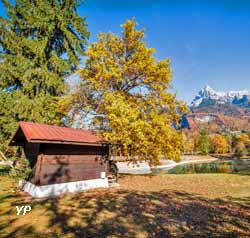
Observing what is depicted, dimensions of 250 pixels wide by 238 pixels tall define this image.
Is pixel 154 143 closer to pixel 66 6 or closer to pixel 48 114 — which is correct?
pixel 48 114

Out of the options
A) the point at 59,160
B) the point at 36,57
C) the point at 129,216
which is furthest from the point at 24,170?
the point at 36,57

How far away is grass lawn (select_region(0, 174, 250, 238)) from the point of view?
18.5 ft

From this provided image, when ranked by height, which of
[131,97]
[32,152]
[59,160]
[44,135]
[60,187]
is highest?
[131,97]

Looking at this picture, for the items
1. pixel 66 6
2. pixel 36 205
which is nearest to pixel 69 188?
pixel 36 205

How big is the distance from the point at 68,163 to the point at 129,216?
5.51 m

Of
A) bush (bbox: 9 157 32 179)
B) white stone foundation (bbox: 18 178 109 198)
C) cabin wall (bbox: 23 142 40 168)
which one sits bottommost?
white stone foundation (bbox: 18 178 109 198)

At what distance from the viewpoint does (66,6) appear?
2036cm

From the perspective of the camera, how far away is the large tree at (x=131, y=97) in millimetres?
13586

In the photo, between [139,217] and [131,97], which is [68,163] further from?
[131,97]

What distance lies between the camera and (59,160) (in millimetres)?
10867

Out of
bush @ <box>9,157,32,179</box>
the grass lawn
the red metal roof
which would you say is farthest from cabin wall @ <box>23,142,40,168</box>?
the grass lawn

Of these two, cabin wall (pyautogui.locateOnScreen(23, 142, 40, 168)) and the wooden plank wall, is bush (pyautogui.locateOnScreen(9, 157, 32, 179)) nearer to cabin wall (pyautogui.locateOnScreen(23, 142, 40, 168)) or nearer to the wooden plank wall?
cabin wall (pyautogui.locateOnScreen(23, 142, 40, 168))

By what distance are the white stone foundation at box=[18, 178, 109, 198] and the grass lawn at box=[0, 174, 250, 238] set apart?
1.88ft

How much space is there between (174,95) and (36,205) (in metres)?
12.3
